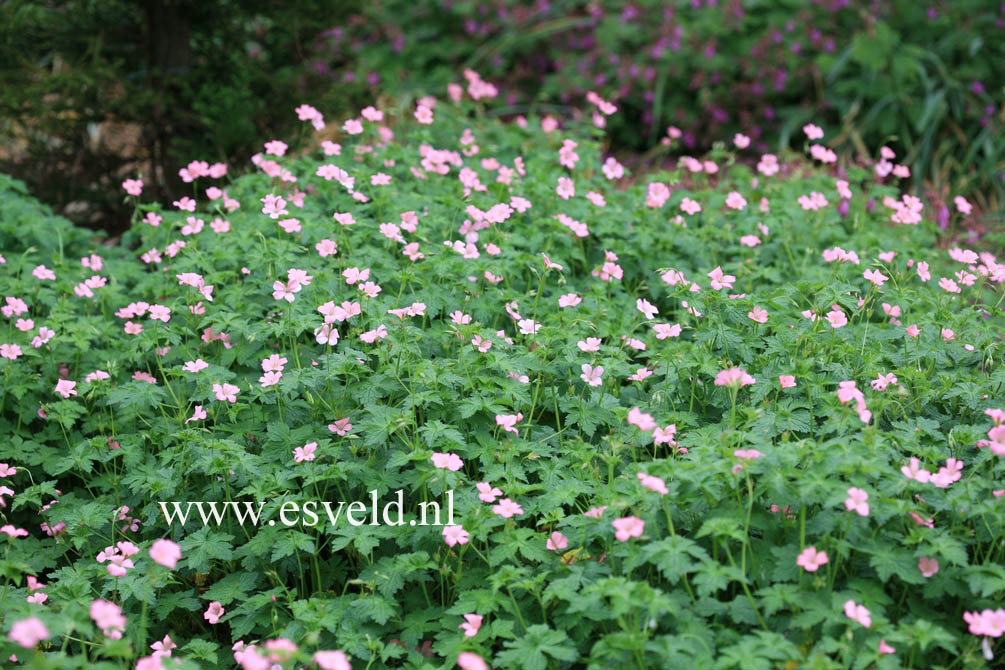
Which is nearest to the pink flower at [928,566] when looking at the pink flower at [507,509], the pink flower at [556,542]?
the pink flower at [556,542]

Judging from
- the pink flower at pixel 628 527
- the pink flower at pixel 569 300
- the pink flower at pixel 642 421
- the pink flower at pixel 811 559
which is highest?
the pink flower at pixel 642 421

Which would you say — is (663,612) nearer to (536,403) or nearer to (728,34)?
(536,403)

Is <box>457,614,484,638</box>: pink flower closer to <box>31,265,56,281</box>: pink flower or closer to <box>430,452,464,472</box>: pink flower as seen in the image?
<box>430,452,464,472</box>: pink flower

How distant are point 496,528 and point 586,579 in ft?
1.49

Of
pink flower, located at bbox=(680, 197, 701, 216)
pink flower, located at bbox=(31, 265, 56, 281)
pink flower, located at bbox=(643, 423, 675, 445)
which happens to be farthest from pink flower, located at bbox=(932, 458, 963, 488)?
pink flower, located at bbox=(31, 265, 56, 281)

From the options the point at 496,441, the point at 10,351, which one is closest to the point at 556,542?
the point at 496,441

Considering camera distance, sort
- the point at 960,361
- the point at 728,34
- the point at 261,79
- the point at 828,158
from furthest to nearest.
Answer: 1. the point at 728,34
2. the point at 261,79
3. the point at 828,158
4. the point at 960,361

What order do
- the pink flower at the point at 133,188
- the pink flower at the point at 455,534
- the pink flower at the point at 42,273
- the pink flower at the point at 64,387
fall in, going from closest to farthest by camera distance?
the pink flower at the point at 455,534 → the pink flower at the point at 64,387 → the pink flower at the point at 42,273 → the pink flower at the point at 133,188

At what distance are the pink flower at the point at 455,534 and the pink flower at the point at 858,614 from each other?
32.9 inches

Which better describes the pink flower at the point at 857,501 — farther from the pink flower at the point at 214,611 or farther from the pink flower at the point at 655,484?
the pink flower at the point at 214,611

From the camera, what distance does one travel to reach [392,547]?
2475 mm

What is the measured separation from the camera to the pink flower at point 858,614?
6.33 ft

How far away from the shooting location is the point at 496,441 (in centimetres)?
254

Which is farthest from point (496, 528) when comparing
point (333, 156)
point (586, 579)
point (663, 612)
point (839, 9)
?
point (839, 9)
